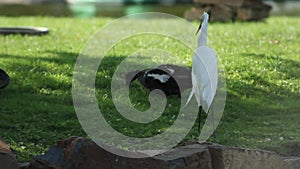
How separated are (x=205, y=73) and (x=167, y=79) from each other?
1.82 metres

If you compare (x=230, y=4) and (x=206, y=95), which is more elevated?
(x=206, y=95)

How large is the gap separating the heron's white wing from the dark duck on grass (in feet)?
5.65

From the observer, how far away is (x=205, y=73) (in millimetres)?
5566

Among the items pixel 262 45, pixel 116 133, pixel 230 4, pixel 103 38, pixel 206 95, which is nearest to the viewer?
pixel 206 95

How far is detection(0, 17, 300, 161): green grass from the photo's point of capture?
6570 millimetres

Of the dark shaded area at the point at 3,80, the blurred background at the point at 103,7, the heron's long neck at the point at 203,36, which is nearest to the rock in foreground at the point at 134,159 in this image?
the heron's long neck at the point at 203,36

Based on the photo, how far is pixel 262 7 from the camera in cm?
1446

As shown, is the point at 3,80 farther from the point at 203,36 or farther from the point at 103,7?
the point at 103,7

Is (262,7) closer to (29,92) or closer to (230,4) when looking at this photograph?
(230,4)

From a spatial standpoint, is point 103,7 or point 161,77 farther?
point 103,7

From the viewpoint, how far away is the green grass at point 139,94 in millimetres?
6570

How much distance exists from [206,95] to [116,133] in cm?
125

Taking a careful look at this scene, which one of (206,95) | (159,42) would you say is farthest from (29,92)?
(159,42)

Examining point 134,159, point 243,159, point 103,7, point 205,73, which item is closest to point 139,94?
point 205,73
